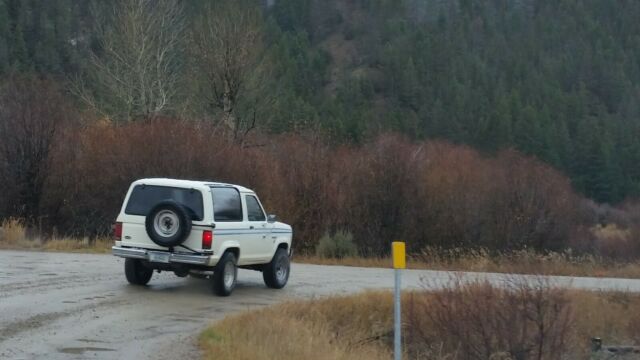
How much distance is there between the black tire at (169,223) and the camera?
1551 centimetres

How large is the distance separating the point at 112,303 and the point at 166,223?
175 cm

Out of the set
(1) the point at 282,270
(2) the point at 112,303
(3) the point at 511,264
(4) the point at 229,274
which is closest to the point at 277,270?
(1) the point at 282,270

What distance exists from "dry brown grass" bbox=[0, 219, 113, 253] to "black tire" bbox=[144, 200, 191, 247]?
1154 cm

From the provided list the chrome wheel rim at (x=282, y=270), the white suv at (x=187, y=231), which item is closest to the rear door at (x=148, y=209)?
the white suv at (x=187, y=231)

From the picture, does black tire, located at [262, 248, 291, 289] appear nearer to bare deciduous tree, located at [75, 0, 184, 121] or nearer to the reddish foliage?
the reddish foliage

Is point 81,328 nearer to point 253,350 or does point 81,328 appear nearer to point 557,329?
point 253,350

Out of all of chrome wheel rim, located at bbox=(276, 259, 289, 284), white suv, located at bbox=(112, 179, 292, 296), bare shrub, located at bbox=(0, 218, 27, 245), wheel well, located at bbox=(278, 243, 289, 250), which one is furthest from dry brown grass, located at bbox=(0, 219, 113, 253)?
white suv, located at bbox=(112, 179, 292, 296)

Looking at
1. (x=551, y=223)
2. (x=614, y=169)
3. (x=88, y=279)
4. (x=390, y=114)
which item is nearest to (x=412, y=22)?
(x=390, y=114)

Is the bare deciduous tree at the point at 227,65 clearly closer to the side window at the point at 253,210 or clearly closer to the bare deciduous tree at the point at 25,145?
the bare deciduous tree at the point at 25,145

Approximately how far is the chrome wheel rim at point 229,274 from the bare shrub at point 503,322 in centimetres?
379

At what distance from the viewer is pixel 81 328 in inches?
480

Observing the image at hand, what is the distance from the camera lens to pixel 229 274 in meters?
16.6

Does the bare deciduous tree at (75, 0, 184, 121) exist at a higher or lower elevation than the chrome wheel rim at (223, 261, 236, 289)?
higher

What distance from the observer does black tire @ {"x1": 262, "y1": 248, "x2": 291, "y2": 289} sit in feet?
60.1
